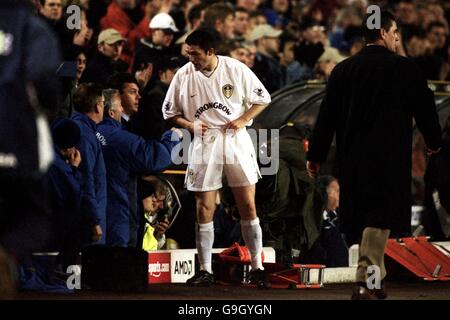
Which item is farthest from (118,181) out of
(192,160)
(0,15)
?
(0,15)

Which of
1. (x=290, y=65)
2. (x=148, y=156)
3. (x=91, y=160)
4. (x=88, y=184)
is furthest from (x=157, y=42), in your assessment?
(x=88, y=184)

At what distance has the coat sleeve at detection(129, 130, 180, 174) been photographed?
11.8 m

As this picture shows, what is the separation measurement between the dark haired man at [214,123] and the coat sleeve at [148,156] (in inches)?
10.5

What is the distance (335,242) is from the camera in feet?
47.1

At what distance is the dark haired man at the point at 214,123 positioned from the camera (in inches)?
468

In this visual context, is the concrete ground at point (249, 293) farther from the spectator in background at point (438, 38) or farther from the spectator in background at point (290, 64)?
the spectator in background at point (438, 38)

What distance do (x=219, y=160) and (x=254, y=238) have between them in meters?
0.78

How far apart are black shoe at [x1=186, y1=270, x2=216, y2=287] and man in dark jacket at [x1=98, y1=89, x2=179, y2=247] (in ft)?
2.49

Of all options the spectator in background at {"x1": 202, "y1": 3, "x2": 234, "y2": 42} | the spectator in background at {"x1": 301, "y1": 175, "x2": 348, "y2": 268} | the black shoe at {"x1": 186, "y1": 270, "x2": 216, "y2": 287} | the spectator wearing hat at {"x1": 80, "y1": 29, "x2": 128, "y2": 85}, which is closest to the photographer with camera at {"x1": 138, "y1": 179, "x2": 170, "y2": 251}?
the black shoe at {"x1": 186, "y1": 270, "x2": 216, "y2": 287}

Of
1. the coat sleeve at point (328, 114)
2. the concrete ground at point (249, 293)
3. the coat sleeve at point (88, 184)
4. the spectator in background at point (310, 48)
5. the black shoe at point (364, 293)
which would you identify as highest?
the spectator in background at point (310, 48)

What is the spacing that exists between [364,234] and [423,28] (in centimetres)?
1211

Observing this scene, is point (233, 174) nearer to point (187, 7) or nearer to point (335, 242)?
point (335, 242)

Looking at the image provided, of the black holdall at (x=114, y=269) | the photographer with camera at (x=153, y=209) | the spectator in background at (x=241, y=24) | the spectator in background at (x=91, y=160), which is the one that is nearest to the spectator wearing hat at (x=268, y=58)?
the spectator in background at (x=241, y=24)

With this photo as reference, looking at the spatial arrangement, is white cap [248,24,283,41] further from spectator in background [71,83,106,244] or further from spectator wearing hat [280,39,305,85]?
spectator in background [71,83,106,244]
